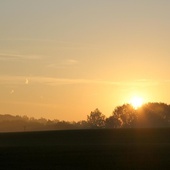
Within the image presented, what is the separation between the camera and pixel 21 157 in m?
31.8

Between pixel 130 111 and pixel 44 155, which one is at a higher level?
pixel 130 111

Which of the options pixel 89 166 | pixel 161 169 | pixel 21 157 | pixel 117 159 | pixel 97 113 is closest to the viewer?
pixel 161 169

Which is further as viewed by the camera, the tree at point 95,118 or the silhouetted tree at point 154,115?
the tree at point 95,118

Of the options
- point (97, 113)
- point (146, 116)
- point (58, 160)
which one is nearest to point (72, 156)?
point (58, 160)

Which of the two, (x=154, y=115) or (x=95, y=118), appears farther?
(x=95, y=118)

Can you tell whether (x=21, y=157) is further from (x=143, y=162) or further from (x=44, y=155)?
(x=143, y=162)

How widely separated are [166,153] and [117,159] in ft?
17.9

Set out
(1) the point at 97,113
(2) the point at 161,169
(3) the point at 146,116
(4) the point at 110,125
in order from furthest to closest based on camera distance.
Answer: (1) the point at 97,113 → (4) the point at 110,125 → (3) the point at 146,116 → (2) the point at 161,169

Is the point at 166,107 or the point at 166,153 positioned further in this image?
the point at 166,107

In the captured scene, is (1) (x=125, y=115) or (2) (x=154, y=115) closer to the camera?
(2) (x=154, y=115)

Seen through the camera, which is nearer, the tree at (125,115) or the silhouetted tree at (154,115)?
the silhouetted tree at (154,115)

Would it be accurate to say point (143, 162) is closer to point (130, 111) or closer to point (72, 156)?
point (72, 156)

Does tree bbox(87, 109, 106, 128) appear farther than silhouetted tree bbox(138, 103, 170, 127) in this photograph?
Yes

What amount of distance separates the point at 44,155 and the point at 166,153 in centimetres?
938
